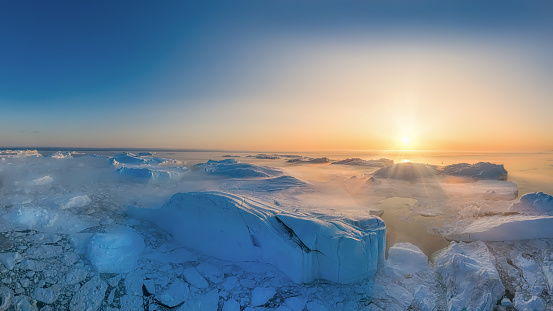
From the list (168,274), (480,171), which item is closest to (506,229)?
(168,274)

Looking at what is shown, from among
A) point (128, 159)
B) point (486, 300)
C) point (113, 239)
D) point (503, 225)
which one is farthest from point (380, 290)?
point (128, 159)

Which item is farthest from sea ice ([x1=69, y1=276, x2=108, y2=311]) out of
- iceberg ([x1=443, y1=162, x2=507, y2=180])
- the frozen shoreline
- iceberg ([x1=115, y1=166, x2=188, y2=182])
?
iceberg ([x1=443, y1=162, x2=507, y2=180])

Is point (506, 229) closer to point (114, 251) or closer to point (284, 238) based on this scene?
point (284, 238)

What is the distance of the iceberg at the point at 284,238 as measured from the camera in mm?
3549

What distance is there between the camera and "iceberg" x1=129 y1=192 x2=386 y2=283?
3.55 meters

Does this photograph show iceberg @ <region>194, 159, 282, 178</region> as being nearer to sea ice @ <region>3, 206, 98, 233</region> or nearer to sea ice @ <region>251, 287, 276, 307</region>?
sea ice @ <region>3, 206, 98, 233</region>

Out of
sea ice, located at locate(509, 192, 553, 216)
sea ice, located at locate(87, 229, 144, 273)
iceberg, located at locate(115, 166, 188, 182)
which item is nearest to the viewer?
sea ice, located at locate(87, 229, 144, 273)

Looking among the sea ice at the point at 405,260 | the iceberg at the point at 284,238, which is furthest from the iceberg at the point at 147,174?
the sea ice at the point at 405,260

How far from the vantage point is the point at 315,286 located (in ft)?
11.2

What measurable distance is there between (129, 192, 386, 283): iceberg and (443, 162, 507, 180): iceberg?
1321cm

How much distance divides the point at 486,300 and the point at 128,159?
2144cm

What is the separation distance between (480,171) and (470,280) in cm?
1370

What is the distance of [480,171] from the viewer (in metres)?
13.6

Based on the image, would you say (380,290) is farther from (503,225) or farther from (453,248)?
(503,225)
